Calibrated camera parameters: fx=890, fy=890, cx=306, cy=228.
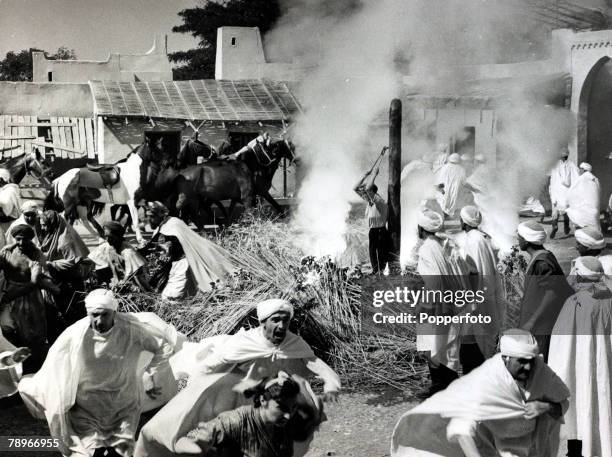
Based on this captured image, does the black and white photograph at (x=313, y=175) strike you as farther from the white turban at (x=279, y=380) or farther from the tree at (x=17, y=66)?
the white turban at (x=279, y=380)

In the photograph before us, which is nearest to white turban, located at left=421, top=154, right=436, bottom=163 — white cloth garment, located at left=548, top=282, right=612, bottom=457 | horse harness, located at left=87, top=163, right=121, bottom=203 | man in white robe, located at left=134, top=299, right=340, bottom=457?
white cloth garment, located at left=548, top=282, right=612, bottom=457

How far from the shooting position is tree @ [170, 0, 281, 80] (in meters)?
7.40

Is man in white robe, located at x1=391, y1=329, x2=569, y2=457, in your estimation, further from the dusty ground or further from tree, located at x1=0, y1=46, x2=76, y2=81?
tree, located at x1=0, y1=46, x2=76, y2=81

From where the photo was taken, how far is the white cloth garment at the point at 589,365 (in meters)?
6.00

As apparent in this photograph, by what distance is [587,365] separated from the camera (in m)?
6.02

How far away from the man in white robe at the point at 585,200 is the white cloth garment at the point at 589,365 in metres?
1.27

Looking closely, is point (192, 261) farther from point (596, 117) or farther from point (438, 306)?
point (596, 117)

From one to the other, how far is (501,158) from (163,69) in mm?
2941

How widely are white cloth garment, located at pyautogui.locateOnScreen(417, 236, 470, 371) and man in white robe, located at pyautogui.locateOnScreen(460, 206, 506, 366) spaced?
0.09 m

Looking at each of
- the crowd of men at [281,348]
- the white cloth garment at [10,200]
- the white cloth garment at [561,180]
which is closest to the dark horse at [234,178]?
the crowd of men at [281,348]

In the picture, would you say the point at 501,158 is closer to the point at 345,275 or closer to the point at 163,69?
the point at 345,275

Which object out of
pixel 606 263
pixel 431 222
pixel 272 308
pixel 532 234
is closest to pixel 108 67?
pixel 272 308

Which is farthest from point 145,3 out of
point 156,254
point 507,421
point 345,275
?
point 507,421

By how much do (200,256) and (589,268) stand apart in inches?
125
